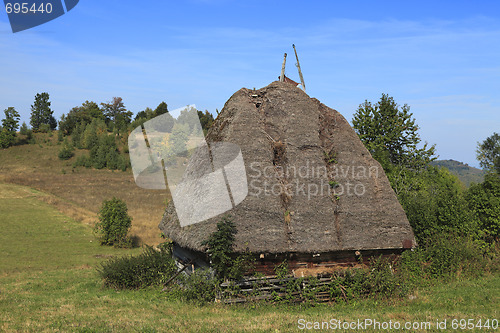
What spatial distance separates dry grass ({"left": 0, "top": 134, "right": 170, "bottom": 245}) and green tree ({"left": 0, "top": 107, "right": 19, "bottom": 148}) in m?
1.62

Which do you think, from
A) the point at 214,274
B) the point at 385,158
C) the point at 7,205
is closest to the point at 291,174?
the point at 214,274

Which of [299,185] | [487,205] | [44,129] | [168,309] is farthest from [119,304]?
[44,129]

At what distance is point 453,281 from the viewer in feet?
Result: 45.2

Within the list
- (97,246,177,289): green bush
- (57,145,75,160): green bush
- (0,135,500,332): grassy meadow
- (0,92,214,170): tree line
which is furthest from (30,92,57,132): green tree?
(97,246,177,289): green bush

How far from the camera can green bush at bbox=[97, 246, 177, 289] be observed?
13.2 metres

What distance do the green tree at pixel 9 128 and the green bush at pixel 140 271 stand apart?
7592cm

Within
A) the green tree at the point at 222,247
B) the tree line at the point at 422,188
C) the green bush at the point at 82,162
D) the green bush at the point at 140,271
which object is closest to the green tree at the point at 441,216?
the tree line at the point at 422,188

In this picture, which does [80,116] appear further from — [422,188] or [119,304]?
[119,304]

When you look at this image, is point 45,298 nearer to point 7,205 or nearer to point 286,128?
point 286,128

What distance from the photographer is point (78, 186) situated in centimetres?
5038

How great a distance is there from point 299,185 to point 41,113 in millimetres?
101017

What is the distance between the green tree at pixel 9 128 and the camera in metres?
77.1

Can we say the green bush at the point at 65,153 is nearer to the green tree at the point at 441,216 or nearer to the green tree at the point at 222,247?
the green tree at the point at 441,216

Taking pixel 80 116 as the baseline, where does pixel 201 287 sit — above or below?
below
